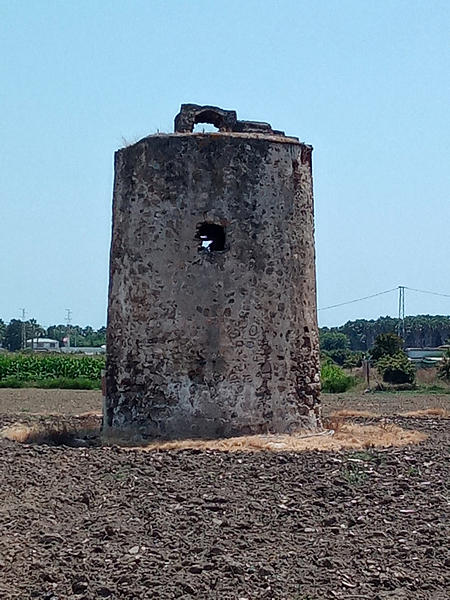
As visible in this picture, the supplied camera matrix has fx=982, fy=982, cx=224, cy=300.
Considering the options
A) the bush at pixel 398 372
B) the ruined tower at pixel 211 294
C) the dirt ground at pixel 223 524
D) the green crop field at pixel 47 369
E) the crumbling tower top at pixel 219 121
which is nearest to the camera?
the dirt ground at pixel 223 524

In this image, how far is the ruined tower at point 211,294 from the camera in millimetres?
12617

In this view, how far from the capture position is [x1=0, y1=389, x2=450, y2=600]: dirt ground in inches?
266

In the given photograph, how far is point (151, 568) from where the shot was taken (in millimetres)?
7027

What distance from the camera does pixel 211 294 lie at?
1267cm

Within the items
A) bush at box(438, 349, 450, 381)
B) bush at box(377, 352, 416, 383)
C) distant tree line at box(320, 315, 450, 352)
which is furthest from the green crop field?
distant tree line at box(320, 315, 450, 352)

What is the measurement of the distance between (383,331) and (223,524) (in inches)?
3898

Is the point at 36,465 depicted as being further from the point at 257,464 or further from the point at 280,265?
the point at 280,265

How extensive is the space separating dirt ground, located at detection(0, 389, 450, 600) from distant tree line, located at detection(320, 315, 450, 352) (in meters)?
81.7

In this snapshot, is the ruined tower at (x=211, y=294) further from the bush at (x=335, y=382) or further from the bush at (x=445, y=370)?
the bush at (x=445, y=370)

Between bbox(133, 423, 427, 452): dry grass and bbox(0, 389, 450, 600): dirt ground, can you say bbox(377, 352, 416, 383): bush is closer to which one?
bbox(133, 423, 427, 452): dry grass

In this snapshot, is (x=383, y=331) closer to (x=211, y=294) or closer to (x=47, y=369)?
(x=47, y=369)

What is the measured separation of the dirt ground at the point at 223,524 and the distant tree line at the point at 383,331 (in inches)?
3217

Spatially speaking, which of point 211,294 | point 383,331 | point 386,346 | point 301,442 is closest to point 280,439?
point 301,442

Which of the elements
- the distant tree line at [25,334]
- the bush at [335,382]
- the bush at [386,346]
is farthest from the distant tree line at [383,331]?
the bush at [335,382]
